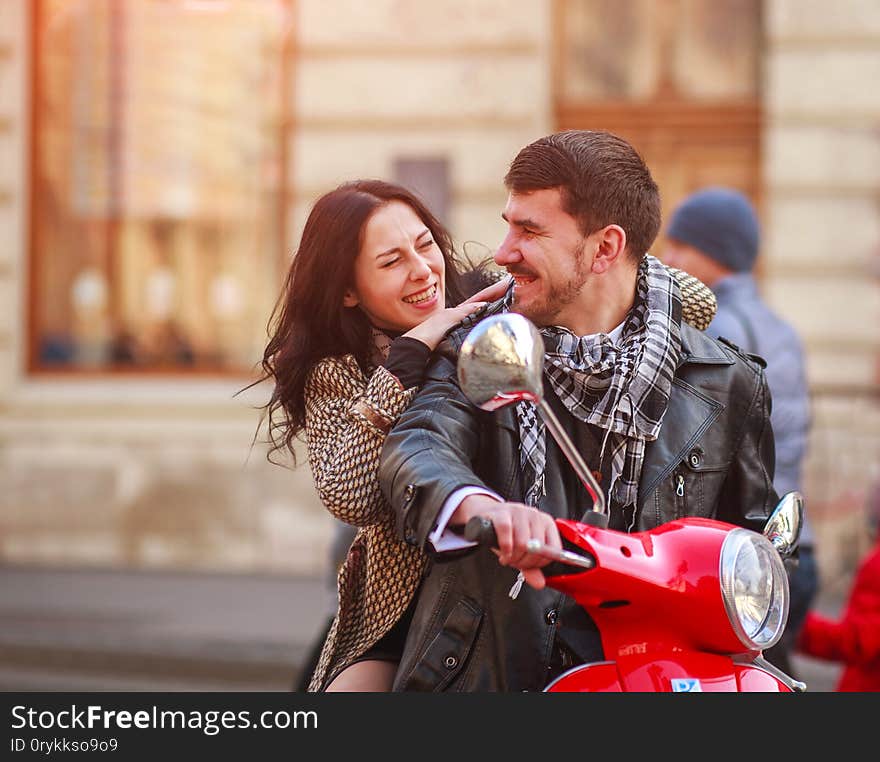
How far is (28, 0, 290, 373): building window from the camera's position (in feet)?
38.9

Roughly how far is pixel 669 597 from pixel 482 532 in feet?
1.01

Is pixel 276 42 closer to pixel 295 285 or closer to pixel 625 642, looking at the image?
pixel 295 285

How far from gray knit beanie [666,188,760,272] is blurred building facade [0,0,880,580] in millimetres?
5157

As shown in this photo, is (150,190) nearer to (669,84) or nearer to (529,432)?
(669,84)

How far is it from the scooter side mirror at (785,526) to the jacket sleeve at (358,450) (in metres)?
0.67

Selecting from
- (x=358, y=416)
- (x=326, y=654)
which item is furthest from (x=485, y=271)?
(x=326, y=654)

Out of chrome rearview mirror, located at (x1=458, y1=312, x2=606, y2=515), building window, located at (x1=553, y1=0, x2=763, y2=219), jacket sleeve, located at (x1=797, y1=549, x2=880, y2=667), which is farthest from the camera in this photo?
building window, located at (x1=553, y1=0, x2=763, y2=219)

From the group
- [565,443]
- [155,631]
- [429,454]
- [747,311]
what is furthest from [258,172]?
[565,443]

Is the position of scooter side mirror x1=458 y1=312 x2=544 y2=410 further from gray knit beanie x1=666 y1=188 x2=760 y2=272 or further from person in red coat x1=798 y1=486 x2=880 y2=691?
gray knit beanie x1=666 y1=188 x2=760 y2=272

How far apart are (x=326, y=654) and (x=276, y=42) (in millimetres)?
9188

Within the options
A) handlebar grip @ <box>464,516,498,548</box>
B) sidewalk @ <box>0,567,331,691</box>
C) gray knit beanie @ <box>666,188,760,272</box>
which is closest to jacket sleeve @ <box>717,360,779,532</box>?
handlebar grip @ <box>464,516,498,548</box>

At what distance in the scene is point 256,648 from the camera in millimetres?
8570

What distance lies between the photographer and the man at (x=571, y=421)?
8.46 ft

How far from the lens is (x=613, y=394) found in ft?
8.53
